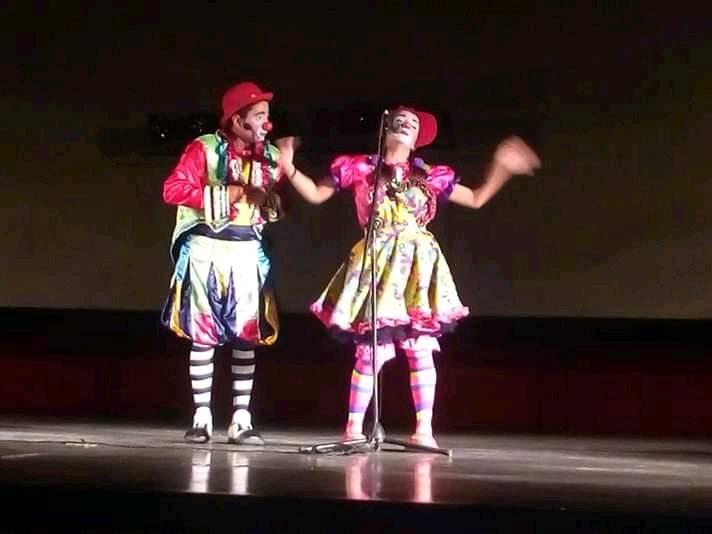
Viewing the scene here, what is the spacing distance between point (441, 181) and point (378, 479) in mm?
1130

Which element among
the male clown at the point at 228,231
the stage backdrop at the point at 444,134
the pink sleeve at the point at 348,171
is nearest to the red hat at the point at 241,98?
the male clown at the point at 228,231

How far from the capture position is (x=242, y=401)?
3.70 metres

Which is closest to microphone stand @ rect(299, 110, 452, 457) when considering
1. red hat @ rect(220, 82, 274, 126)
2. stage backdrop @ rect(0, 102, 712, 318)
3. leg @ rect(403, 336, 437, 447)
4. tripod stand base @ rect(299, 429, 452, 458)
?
tripod stand base @ rect(299, 429, 452, 458)

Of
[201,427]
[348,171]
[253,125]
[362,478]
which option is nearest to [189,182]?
[253,125]

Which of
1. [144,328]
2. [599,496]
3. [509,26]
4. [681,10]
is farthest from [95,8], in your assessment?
[599,496]

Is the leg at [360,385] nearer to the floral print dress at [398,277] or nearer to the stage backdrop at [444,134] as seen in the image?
the floral print dress at [398,277]

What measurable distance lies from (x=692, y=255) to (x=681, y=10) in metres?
0.89

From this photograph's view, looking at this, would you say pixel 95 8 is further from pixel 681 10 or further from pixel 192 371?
pixel 681 10

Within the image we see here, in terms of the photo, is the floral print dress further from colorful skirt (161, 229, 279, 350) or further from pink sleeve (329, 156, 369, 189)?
colorful skirt (161, 229, 279, 350)

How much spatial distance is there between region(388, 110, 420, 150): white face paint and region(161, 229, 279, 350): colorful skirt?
1.76 feet

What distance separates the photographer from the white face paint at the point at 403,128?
364 centimetres

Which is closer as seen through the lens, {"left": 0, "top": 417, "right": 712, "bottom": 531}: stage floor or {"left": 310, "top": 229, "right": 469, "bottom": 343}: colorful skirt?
{"left": 0, "top": 417, "right": 712, "bottom": 531}: stage floor

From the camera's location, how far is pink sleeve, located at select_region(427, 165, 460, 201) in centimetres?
366

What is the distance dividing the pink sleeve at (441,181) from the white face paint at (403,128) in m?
0.11
